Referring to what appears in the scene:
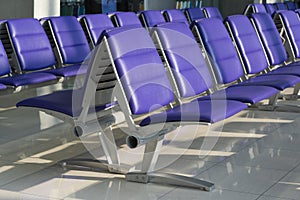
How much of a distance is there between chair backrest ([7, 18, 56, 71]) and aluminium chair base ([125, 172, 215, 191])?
184 centimetres

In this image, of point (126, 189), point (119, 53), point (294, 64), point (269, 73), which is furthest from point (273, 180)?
point (294, 64)

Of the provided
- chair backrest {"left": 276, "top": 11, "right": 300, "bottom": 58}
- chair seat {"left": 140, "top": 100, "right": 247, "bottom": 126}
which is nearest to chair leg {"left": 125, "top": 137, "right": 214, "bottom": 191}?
chair seat {"left": 140, "top": 100, "right": 247, "bottom": 126}

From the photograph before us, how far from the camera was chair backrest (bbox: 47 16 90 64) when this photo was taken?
541 centimetres

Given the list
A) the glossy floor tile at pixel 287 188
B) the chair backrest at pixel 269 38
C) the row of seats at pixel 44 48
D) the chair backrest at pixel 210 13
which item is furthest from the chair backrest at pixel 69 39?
the chair backrest at pixel 210 13

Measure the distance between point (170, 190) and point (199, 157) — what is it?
0.69m

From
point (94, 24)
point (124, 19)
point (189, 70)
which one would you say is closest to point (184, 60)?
point (189, 70)

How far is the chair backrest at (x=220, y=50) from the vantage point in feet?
14.3

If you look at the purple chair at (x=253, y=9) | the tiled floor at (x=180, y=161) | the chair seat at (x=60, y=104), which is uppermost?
the chair seat at (x=60, y=104)

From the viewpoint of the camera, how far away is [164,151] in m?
4.13

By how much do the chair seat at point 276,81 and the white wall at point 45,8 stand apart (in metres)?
3.35

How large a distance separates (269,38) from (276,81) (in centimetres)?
102

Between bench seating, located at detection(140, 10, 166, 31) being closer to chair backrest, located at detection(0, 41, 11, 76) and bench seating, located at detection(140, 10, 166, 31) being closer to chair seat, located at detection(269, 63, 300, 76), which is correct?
chair seat, located at detection(269, 63, 300, 76)

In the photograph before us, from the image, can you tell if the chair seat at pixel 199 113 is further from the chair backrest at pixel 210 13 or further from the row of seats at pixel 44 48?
the chair backrest at pixel 210 13

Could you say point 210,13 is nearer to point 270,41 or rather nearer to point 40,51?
point 270,41
